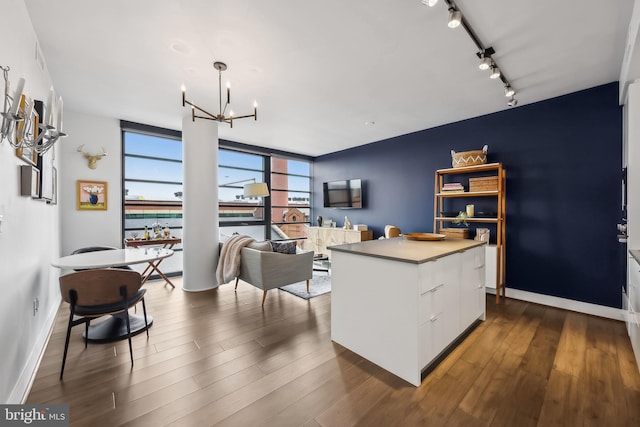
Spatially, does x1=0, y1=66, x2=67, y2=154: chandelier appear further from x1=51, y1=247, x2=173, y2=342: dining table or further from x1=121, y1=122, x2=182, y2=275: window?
x1=121, y1=122, x2=182, y2=275: window

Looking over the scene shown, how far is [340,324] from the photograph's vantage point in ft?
7.83

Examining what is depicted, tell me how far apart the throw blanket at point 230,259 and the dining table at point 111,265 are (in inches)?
36.1

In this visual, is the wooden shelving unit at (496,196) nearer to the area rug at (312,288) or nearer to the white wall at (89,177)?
the area rug at (312,288)

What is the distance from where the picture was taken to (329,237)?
20.0 ft

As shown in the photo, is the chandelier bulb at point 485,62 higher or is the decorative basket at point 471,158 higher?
the chandelier bulb at point 485,62

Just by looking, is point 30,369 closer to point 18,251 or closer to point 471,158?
point 18,251

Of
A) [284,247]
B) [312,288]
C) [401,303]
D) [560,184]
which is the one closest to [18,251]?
[284,247]

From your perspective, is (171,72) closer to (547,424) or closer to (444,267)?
(444,267)

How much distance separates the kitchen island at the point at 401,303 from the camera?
1.87 meters

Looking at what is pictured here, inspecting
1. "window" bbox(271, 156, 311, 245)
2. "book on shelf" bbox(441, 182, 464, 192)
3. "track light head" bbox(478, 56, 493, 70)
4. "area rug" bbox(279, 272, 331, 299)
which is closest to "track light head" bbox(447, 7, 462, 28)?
"track light head" bbox(478, 56, 493, 70)

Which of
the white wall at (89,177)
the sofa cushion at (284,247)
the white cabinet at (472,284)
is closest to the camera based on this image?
the white cabinet at (472,284)

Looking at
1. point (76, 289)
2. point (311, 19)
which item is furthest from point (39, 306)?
point (311, 19)

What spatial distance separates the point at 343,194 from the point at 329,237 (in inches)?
40.6

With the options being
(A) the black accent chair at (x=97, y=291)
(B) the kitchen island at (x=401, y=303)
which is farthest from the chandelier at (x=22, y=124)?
(B) the kitchen island at (x=401, y=303)
